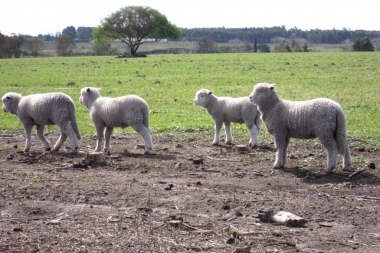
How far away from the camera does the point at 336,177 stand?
11.2 metres

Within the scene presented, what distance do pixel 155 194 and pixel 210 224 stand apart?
73.8 inches

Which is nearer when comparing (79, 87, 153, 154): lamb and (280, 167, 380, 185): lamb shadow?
(280, 167, 380, 185): lamb shadow

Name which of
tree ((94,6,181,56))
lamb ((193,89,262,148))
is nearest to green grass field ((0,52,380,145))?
lamb ((193,89,262,148))

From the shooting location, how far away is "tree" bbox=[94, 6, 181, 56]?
9906 cm

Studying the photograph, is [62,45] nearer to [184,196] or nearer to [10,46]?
[10,46]

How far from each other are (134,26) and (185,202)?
92.2 meters

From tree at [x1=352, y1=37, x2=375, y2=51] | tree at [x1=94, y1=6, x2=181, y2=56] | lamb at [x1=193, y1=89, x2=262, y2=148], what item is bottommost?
tree at [x1=352, y1=37, x2=375, y2=51]

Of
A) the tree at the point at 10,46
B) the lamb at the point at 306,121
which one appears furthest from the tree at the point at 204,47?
the lamb at the point at 306,121

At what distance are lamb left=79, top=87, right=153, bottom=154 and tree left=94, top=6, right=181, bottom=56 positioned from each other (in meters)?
84.6

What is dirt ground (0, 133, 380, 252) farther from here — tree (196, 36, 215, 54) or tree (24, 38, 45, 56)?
tree (196, 36, 215, 54)

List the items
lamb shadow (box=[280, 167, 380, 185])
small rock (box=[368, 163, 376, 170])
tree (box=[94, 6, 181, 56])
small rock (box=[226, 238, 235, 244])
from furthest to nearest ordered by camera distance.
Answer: tree (box=[94, 6, 181, 56]) → small rock (box=[368, 163, 376, 170]) → lamb shadow (box=[280, 167, 380, 185]) → small rock (box=[226, 238, 235, 244])

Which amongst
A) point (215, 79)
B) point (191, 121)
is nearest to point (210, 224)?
point (191, 121)

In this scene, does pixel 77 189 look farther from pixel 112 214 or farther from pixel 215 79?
pixel 215 79

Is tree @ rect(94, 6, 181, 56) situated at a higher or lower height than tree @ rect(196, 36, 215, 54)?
higher
